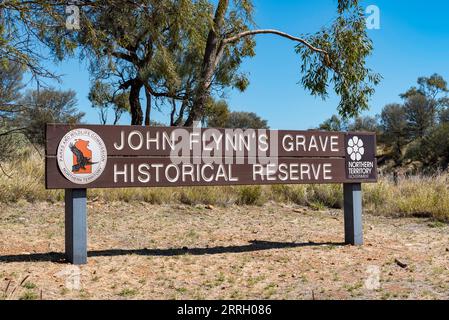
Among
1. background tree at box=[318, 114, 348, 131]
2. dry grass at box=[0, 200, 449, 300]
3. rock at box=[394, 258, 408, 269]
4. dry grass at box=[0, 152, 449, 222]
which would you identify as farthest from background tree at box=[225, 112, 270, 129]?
rock at box=[394, 258, 408, 269]

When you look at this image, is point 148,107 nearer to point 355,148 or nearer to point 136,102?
point 136,102

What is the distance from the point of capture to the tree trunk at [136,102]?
16.1 metres

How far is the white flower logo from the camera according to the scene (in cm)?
725

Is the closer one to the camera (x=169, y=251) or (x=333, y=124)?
(x=169, y=251)

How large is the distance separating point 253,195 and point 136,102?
6.78 m

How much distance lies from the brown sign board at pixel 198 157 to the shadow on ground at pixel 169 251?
36.2 inches

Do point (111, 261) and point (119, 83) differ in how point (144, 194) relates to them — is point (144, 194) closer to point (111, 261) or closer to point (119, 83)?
point (111, 261)

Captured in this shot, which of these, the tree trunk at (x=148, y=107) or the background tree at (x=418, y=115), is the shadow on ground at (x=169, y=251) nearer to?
the tree trunk at (x=148, y=107)

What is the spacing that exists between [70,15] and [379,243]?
5576 mm

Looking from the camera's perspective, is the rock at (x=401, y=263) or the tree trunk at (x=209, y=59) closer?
the rock at (x=401, y=263)

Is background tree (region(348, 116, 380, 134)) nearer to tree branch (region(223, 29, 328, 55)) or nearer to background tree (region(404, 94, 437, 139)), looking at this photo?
background tree (region(404, 94, 437, 139))

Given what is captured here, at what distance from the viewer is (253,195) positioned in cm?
1130

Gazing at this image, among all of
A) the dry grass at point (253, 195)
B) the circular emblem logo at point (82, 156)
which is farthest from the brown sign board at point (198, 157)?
the dry grass at point (253, 195)

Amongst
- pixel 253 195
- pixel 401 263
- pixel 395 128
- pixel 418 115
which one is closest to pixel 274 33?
pixel 253 195
